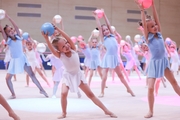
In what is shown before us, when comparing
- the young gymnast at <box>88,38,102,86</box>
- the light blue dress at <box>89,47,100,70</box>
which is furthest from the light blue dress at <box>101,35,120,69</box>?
the light blue dress at <box>89,47,100,70</box>

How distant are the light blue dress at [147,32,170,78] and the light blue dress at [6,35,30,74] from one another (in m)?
2.74

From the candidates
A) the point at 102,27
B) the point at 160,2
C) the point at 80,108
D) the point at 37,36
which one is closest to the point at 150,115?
the point at 80,108

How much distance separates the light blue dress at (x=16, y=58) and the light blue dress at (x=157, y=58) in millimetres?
2744

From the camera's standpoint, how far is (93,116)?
3.71 meters

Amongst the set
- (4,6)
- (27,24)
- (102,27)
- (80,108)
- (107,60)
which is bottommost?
(80,108)

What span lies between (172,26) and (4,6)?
37.4 feet

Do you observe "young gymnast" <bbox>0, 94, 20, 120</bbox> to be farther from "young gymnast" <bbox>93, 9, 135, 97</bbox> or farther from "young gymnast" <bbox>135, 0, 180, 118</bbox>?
"young gymnast" <bbox>93, 9, 135, 97</bbox>

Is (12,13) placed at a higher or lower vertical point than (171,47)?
higher

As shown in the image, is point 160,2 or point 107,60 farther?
point 160,2

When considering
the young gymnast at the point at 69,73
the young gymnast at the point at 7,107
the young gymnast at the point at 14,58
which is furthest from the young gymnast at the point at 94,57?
the young gymnast at the point at 7,107

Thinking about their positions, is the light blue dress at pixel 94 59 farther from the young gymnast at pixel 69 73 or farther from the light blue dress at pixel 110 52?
the young gymnast at pixel 69 73

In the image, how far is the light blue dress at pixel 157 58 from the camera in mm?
3693

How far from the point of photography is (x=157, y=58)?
3744 mm

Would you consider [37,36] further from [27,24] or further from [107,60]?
[107,60]
